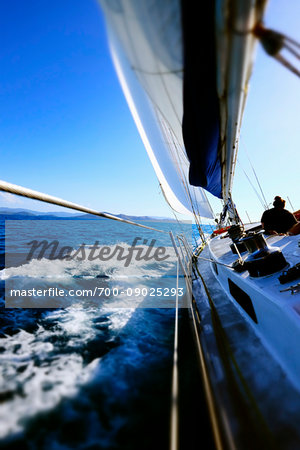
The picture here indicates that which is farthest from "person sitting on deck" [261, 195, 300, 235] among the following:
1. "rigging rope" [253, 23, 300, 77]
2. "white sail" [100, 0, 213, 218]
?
"rigging rope" [253, 23, 300, 77]

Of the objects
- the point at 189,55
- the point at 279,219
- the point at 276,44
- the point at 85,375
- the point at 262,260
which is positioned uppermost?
the point at 189,55

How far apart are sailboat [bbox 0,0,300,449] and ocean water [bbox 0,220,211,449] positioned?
0.61 metres

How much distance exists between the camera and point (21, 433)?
1.36 m

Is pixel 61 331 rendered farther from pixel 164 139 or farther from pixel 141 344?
pixel 164 139

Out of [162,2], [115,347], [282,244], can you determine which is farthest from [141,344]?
[162,2]

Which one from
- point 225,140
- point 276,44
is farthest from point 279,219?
point 276,44

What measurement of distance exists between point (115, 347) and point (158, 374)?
2.43 ft

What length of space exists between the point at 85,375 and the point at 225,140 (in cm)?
282

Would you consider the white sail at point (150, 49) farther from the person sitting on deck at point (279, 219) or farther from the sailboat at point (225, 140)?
the person sitting on deck at point (279, 219)

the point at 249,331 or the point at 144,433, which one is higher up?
the point at 249,331

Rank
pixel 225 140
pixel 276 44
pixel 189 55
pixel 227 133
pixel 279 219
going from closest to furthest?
pixel 276 44, pixel 189 55, pixel 227 133, pixel 225 140, pixel 279 219

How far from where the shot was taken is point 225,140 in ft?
6.14

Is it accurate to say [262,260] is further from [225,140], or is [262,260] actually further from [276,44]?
[276,44]

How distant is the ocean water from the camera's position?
1367 millimetres
